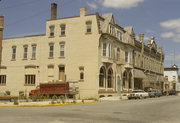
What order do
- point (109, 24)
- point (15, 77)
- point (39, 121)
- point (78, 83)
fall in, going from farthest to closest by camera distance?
point (15, 77), point (109, 24), point (78, 83), point (39, 121)

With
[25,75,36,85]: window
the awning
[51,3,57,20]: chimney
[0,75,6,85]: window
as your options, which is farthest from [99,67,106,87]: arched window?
[0,75,6,85]: window

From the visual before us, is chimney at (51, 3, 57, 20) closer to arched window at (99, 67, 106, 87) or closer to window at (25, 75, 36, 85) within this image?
window at (25, 75, 36, 85)

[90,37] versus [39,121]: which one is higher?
[90,37]

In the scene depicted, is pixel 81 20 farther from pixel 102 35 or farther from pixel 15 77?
pixel 15 77

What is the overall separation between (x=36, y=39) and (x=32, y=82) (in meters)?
7.65

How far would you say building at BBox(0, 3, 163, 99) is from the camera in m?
43.0

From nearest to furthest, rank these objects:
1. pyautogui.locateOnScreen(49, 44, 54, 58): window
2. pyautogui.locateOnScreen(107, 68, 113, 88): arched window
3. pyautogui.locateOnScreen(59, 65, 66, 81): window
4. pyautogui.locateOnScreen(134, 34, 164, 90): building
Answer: pyautogui.locateOnScreen(59, 65, 66, 81): window
pyautogui.locateOnScreen(107, 68, 113, 88): arched window
pyautogui.locateOnScreen(49, 44, 54, 58): window
pyautogui.locateOnScreen(134, 34, 164, 90): building

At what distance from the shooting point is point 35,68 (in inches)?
1891

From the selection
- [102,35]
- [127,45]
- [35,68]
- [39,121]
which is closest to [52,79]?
[35,68]

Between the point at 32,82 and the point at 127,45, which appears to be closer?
the point at 32,82

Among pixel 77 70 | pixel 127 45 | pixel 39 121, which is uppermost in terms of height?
pixel 127 45

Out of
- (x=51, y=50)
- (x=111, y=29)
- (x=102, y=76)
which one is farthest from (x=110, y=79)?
(x=51, y=50)

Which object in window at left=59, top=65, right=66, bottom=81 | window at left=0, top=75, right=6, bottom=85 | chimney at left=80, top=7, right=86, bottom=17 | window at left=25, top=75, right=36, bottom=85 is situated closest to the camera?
chimney at left=80, top=7, right=86, bottom=17

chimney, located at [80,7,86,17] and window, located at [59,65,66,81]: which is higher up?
chimney, located at [80,7,86,17]
